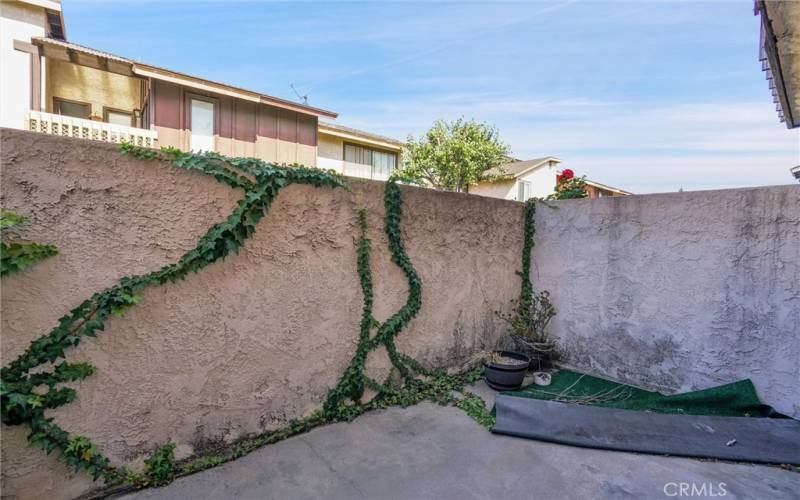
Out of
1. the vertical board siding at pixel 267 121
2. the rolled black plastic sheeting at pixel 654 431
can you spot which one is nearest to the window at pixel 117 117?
the vertical board siding at pixel 267 121

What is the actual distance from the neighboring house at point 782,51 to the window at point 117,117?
12358mm

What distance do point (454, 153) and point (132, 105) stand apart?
10561mm

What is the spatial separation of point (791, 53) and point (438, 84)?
8.37m

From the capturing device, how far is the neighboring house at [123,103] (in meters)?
7.54

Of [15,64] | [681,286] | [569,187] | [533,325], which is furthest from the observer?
[15,64]

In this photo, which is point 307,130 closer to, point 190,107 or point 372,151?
point 372,151

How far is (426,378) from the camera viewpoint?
12.8ft

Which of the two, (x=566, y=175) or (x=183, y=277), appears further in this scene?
(x=566, y=175)

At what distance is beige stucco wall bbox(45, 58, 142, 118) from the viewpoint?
8516 mm

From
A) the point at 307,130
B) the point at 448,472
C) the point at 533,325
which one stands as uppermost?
the point at 307,130

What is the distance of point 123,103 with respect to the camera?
9906 mm

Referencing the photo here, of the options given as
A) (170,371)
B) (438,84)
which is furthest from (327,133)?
(170,371)

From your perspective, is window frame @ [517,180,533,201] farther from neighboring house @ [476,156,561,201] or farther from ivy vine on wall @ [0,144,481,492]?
ivy vine on wall @ [0,144,481,492]

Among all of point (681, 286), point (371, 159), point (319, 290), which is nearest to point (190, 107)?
point (371, 159)
